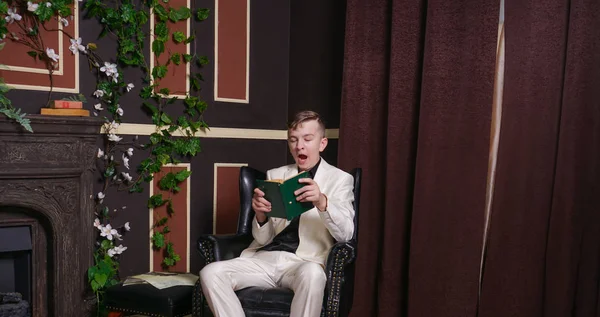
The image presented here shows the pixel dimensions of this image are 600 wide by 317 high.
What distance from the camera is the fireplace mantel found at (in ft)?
8.70

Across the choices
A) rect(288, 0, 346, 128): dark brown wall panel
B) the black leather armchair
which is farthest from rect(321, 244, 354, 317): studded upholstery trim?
rect(288, 0, 346, 128): dark brown wall panel

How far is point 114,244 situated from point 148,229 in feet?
0.79

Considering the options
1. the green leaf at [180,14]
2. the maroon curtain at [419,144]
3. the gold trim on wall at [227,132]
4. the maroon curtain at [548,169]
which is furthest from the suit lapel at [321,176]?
the green leaf at [180,14]

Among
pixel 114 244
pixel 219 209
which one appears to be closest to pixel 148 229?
pixel 114 244

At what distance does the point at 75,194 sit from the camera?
9.46 ft

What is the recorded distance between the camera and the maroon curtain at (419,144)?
9.05 feet

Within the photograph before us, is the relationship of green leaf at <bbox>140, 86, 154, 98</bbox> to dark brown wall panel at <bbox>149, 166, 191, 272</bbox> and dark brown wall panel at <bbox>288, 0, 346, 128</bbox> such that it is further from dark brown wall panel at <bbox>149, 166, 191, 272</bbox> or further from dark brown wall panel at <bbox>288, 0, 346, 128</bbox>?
dark brown wall panel at <bbox>288, 0, 346, 128</bbox>

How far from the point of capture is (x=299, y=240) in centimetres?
259

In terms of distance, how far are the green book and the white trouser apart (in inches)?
10.5

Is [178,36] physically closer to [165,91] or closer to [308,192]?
[165,91]

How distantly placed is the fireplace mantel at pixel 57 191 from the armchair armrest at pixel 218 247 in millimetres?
762

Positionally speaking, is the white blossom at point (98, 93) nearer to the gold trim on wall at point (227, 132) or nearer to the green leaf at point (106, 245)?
the gold trim on wall at point (227, 132)

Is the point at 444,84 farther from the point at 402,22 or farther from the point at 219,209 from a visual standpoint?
the point at 219,209

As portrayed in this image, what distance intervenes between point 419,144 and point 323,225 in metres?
0.81
